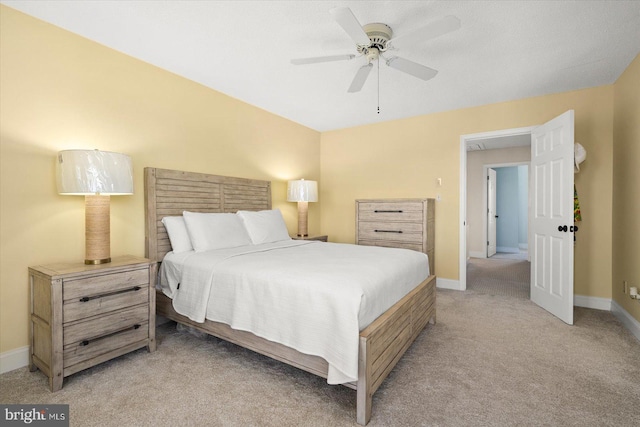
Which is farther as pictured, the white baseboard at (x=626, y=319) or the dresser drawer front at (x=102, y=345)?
the white baseboard at (x=626, y=319)

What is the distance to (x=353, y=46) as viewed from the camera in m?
2.48

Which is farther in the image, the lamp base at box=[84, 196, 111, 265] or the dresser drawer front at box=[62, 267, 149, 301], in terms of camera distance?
the lamp base at box=[84, 196, 111, 265]

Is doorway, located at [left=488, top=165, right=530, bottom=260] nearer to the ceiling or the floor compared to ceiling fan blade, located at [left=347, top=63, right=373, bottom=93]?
nearer to the floor

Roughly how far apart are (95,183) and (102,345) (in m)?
1.12

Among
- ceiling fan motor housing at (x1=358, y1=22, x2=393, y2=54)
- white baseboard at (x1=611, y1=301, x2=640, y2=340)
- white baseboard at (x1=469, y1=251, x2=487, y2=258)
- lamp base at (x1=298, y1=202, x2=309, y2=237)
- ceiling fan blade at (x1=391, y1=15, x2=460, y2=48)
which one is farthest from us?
white baseboard at (x1=469, y1=251, x2=487, y2=258)

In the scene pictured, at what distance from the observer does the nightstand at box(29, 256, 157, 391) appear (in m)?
1.82

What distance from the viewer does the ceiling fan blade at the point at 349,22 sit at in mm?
1602

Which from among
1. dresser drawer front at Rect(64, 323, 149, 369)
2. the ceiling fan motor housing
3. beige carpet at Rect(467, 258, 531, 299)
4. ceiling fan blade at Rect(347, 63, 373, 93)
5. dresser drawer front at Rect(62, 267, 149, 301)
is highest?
the ceiling fan motor housing

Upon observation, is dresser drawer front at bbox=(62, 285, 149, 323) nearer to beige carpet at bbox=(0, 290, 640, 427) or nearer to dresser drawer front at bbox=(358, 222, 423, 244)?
beige carpet at bbox=(0, 290, 640, 427)

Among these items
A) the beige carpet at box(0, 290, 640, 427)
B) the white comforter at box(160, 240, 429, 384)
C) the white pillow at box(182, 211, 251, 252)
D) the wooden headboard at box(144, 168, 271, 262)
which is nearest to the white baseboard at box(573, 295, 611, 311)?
the beige carpet at box(0, 290, 640, 427)

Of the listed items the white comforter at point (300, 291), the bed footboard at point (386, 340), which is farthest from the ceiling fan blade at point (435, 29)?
the bed footboard at point (386, 340)

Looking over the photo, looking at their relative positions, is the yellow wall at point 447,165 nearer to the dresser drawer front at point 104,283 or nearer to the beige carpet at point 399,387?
the beige carpet at point 399,387

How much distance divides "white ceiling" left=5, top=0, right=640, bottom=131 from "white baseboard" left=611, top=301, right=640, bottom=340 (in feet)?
7.72

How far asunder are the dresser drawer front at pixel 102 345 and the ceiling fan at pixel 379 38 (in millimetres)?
2346
